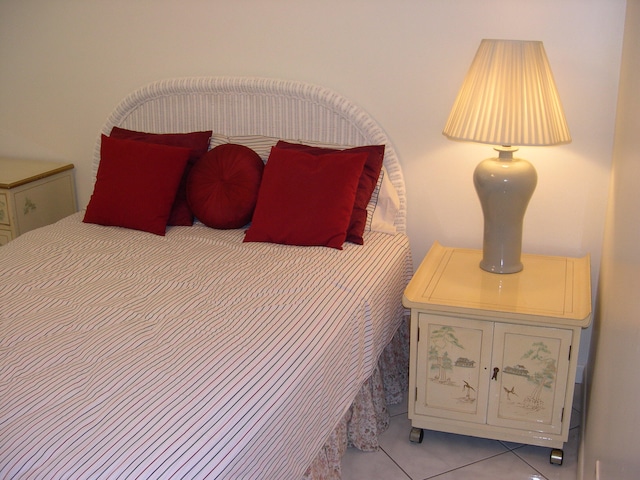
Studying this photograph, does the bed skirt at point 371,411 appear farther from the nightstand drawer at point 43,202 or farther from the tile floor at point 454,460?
the nightstand drawer at point 43,202

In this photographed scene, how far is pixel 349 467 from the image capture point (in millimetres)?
2219

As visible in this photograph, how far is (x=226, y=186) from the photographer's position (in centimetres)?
260

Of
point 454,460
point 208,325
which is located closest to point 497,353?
point 454,460

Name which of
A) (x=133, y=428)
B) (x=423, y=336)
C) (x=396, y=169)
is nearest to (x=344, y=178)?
(x=396, y=169)

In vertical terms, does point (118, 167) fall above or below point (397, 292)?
above

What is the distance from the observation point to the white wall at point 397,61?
2.39 metres

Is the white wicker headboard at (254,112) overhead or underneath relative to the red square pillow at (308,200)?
overhead

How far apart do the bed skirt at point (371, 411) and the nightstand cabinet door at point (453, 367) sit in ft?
0.49

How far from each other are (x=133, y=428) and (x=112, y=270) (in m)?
0.95

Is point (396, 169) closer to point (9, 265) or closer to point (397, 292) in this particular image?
point (397, 292)

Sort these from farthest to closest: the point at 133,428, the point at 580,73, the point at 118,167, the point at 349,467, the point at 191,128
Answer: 1. the point at 191,128
2. the point at 118,167
3. the point at 580,73
4. the point at 349,467
5. the point at 133,428

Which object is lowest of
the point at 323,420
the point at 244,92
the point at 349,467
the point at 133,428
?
the point at 349,467

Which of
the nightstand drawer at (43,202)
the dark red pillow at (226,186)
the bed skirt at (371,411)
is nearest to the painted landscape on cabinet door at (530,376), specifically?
the bed skirt at (371,411)

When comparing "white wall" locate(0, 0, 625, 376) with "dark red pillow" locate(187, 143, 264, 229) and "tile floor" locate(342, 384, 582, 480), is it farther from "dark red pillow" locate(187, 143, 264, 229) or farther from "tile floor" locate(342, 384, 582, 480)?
"tile floor" locate(342, 384, 582, 480)
